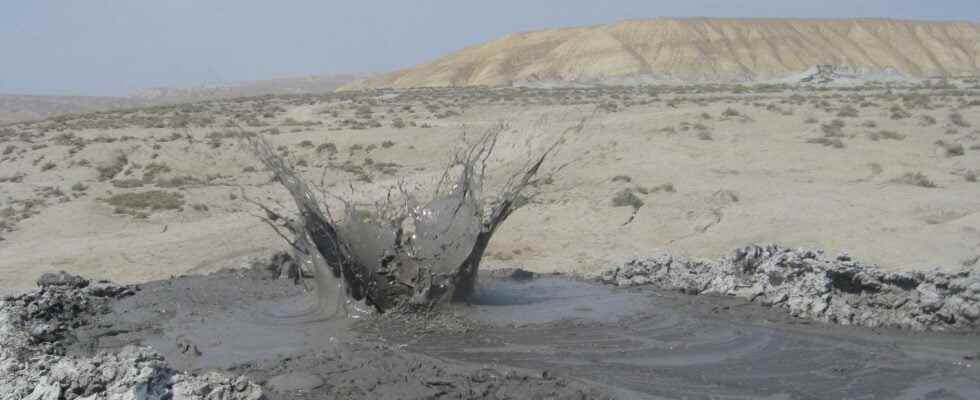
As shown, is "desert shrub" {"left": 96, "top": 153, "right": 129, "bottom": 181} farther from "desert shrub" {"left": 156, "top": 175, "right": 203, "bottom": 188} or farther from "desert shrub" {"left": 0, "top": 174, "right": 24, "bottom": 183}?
"desert shrub" {"left": 156, "top": 175, "right": 203, "bottom": 188}

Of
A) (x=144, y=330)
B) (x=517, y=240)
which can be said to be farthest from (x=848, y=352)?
(x=517, y=240)

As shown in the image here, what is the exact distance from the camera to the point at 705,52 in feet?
241

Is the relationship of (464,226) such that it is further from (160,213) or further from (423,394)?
(160,213)

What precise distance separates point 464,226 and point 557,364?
2.56m

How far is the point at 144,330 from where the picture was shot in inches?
265

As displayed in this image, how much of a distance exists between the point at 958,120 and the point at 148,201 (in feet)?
60.9

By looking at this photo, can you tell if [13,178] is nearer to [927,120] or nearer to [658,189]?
[658,189]

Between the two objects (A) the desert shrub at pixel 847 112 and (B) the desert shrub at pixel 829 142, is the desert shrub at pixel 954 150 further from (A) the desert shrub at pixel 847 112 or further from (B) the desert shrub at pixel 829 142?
(A) the desert shrub at pixel 847 112

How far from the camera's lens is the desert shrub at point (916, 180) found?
14.5 meters

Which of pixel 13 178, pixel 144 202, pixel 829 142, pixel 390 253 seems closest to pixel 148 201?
pixel 144 202

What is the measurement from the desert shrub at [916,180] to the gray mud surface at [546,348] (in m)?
8.35

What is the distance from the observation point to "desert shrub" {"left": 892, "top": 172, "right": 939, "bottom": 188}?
47.5 feet

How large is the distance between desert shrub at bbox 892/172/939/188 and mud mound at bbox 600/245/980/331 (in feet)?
24.5

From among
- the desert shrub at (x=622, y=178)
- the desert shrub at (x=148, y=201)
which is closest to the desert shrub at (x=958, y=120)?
the desert shrub at (x=622, y=178)
